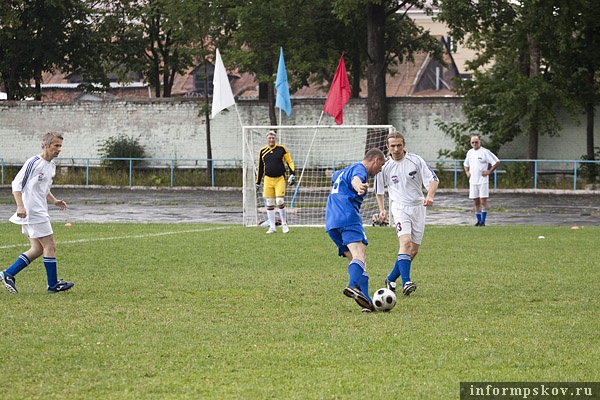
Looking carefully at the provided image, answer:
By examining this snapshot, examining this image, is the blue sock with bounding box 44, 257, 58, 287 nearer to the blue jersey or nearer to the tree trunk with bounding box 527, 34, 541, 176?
the blue jersey

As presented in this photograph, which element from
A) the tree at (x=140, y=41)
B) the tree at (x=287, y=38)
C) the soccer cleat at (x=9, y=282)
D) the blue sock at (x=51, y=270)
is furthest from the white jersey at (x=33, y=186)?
the tree at (x=140, y=41)

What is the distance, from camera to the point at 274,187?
1942 cm

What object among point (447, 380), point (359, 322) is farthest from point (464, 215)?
point (447, 380)

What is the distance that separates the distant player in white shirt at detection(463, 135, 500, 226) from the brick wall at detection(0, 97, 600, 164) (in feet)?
59.6

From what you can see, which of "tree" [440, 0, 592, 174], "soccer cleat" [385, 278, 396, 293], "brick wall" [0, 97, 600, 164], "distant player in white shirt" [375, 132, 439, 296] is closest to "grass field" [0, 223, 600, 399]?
"soccer cleat" [385, 278, 396, 293]

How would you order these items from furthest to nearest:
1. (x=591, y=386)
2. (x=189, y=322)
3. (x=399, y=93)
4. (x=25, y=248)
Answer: (x=399, y=93) < (x=25, y=248) < (x=189, y=322) < (x=591, y=386)

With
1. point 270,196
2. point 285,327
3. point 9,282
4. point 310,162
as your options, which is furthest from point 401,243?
point 310,162

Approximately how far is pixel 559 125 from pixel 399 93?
34.3 metres

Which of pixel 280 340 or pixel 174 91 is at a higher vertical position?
pixel 174 91

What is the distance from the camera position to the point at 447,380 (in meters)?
6.32

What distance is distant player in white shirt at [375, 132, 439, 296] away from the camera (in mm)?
11258

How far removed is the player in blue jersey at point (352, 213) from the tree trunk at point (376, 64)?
99.4 feet

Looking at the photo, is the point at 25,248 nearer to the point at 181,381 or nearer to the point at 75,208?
the point at 181,381

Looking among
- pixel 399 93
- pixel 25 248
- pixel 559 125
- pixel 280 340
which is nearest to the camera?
pixel 280 340
